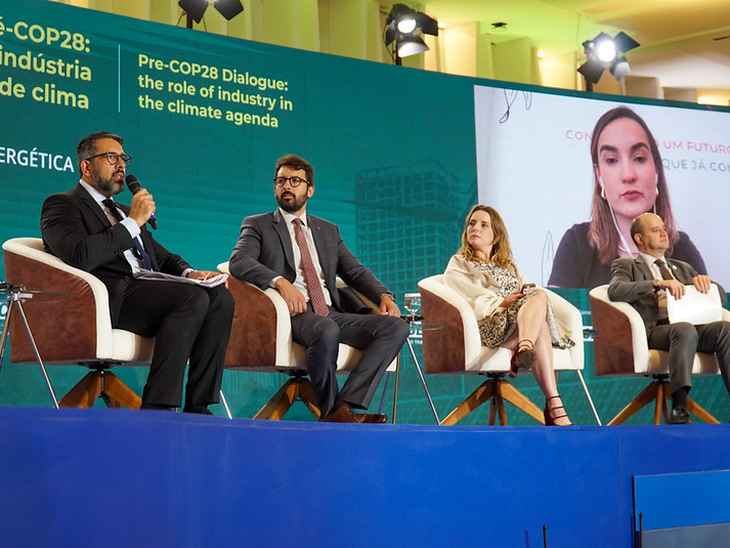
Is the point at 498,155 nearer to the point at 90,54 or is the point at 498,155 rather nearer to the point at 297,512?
the point at 90,54

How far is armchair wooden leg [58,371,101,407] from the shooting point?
3.91 m

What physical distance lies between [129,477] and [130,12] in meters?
4.65

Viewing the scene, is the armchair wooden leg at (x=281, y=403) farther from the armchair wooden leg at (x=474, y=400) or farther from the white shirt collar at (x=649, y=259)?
the white shirt collar at (x=649, y=259)

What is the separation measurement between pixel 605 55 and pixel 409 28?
1.90 m

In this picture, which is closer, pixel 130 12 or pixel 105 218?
pixel 105 218

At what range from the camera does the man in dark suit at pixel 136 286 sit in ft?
11.4

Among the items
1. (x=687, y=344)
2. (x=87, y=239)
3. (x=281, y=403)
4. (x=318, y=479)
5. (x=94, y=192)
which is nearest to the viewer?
(x=318, y=479)

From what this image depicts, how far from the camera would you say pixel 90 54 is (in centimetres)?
559

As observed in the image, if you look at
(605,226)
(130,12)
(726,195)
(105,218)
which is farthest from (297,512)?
(726,195)

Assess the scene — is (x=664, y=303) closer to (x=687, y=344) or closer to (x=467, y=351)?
(x=687, y=344)

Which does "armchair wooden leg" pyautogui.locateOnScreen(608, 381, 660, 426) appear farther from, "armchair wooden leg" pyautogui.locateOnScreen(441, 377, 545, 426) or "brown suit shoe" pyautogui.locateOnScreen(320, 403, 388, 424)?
"brown suit shoe" pyautogui.locateOnScreen(320, 403, 388, 424)

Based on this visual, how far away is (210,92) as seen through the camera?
604 cm

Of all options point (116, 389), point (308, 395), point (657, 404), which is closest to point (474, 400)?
point (308, 395)

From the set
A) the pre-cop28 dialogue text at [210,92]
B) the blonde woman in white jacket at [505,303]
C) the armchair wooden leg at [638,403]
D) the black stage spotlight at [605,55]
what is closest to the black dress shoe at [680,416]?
the armchair wooden leg at [638,403]
